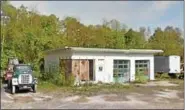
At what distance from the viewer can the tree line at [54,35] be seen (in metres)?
28.8

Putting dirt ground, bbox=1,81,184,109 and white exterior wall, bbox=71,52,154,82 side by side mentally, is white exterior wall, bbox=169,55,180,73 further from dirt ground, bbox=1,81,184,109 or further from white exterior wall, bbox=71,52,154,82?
dirt ground, bbox=1,81,184,109

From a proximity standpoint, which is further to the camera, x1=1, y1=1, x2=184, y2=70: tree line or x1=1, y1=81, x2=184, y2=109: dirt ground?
x1=1, y1=1, x2=184, y2=70: tree line

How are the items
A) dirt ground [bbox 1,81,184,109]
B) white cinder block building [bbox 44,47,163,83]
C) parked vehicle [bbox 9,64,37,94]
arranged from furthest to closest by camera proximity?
white cinder block building [bbox 44,47,163,83] < parked vehicle [bbox 9,64,37,94] < dirt ground [bbox 1,81,184,109]

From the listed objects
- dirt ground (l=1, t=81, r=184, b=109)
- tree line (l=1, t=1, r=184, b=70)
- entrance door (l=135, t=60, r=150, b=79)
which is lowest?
dirt ground (l=1, t=81, r=184, b=109)

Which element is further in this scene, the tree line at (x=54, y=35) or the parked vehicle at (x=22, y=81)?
the tree line at (x=54, y=35)

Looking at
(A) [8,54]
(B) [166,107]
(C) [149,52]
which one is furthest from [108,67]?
(B) [166,107]

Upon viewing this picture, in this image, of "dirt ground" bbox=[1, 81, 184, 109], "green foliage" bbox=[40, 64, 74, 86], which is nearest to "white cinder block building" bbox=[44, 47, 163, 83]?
"green foliage" bbox=[40, 64, 74, 86]

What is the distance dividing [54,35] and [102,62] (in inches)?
539

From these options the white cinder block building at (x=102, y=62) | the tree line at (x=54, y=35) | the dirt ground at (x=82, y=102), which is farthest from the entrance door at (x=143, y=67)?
the dirt ground at (x=82, y=102)

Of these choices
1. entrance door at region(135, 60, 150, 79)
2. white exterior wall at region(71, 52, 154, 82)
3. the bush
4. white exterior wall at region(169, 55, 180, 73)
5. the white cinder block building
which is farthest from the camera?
white exterior wall at region(169, 55, 180, 73)

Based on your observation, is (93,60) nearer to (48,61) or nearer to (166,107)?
(48,61)

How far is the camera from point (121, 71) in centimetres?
2683

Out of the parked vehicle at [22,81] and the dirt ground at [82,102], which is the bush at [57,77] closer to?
the parked vehicle at [22,81]

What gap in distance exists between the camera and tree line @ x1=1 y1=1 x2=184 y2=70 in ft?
94.6
